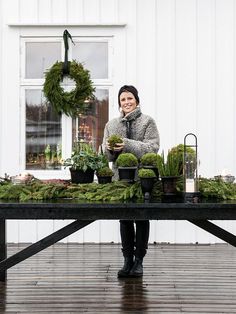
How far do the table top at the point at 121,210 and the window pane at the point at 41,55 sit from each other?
368 centimetres

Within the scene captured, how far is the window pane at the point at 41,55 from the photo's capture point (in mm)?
7262

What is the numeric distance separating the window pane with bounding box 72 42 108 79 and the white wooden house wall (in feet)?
0.39

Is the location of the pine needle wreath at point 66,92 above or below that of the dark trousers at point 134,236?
above

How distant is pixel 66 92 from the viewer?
720 centimetres

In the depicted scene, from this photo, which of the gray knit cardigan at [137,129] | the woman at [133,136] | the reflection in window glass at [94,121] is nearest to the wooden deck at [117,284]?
the woman at [133,136]

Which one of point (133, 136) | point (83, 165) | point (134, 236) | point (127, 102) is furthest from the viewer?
point (134, 236)

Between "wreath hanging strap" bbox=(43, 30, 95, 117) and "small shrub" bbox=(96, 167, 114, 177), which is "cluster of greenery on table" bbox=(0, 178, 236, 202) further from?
"wreath hanging strap" bbox=(43, 30, 95, 117)

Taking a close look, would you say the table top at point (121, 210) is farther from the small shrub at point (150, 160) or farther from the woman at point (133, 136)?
the woman at point (133, 136)

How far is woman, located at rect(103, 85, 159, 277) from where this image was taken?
4965 millimetres

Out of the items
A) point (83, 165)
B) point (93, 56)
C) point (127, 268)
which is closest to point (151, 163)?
point (83, 165)

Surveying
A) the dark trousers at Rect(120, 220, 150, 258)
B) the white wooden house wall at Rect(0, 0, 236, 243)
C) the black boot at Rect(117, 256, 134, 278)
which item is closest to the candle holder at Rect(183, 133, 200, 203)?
the dark trousers at Rect(120, 220, 150, 258)

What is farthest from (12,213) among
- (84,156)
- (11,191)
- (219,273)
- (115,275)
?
(219,273)

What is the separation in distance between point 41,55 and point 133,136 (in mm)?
2537

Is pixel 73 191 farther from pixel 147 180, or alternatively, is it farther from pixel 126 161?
pixel 147 180
